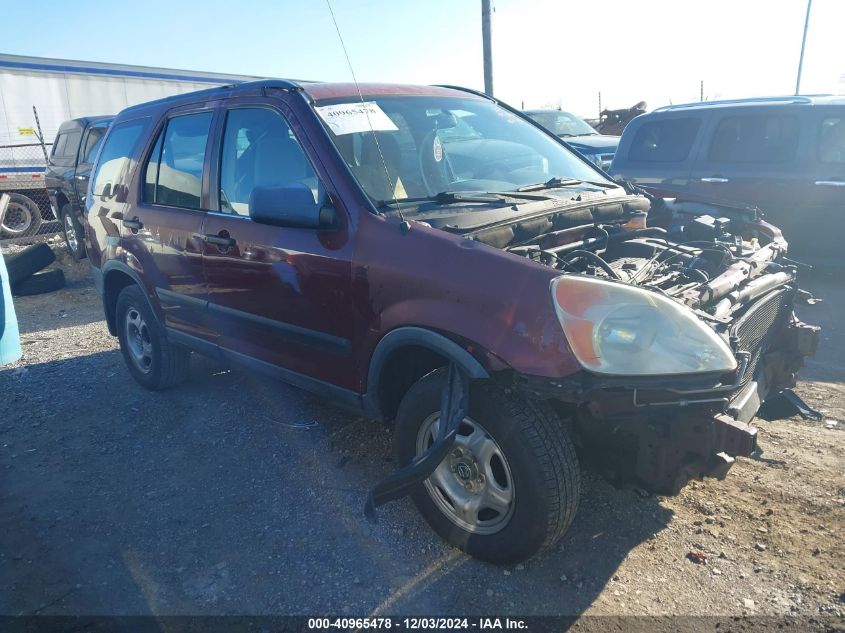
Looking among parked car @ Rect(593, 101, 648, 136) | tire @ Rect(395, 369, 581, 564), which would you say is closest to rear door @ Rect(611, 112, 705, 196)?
tire @ Rect(395, 369, 581, 564)

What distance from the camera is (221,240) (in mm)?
3518

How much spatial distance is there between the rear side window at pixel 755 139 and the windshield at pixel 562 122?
15.8 feet

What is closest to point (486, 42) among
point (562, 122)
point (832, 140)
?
point (562, 122)

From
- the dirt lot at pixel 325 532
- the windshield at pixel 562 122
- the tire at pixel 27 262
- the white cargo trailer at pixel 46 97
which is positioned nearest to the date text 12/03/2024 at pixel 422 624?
the dirt lot at pixel 325 532

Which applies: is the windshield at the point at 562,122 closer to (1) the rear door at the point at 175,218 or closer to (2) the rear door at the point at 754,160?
(2) the rear door at the point at 754,160

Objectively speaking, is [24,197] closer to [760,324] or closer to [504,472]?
[504,472]

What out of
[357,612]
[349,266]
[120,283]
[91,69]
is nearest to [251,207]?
[349,266]

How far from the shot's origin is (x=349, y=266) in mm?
2871

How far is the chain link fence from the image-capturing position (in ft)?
41.1

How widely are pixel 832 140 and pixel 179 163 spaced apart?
19.9 feet

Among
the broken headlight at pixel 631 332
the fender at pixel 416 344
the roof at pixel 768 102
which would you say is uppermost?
the roof at pixel 768 102

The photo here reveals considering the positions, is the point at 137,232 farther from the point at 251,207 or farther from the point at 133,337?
the point at 251,207

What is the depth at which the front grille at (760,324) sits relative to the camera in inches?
108

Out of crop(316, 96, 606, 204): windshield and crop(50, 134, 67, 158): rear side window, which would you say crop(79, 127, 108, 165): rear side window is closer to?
crop(50, 134, 67, 158): rear side window
